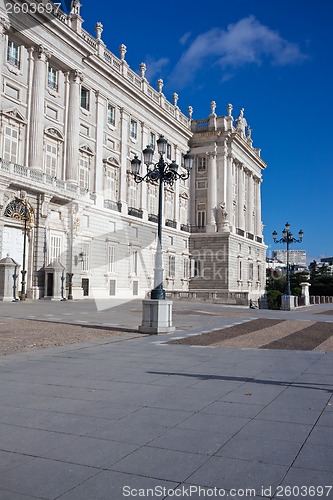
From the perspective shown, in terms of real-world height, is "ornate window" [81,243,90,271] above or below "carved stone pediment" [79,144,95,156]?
below

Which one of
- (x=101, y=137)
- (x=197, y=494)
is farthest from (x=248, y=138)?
(x=197, y=494)

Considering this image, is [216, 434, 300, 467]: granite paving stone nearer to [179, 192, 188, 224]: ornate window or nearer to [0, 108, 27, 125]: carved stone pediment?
[0, 108, 27, 125]: carved stone pediment

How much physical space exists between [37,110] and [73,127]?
4.02 m

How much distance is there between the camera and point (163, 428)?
16.3 feet

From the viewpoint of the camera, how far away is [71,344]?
11531 millimetres

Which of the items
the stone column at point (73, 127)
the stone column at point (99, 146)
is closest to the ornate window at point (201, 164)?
the stone column at point (99, 146)

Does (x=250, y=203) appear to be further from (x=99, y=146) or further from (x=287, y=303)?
(x=287, y=303)

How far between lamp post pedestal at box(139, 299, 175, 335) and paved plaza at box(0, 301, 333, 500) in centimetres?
503

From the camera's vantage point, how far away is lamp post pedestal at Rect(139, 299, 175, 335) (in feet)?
47.6

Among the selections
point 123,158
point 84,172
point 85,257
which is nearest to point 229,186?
point 123,158

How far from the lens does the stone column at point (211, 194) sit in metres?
56.1

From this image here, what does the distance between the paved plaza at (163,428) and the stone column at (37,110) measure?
24.2 metres

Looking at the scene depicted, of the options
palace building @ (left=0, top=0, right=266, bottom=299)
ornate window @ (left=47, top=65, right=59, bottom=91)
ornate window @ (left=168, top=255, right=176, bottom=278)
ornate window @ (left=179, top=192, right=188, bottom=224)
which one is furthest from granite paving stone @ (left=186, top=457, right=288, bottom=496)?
ornate window @ (left=179, top=192, right=188, bottom=224)

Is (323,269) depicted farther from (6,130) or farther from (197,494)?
(197,494)
